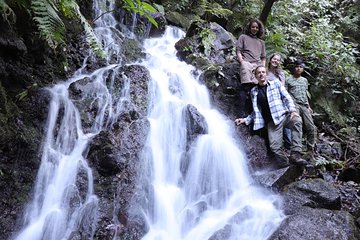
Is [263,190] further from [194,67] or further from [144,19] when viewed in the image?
[144,19]

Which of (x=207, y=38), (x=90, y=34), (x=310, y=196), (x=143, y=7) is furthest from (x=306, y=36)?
(x=90, y=34)

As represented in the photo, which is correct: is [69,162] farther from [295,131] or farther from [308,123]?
[308,123]

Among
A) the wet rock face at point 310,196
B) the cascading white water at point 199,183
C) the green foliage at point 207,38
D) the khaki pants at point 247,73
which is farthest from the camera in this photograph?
the green foliage at point 207,38

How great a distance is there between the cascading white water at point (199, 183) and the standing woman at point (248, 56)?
0.64m

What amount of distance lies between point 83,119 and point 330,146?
5003mm

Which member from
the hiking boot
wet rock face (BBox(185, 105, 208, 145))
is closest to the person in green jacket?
the hiking boot

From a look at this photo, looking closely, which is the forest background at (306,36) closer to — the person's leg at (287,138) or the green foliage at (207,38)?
the green foliage at (207,38)

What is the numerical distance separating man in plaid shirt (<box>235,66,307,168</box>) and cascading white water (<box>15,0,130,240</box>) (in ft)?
7.32

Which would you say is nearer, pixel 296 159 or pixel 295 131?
pixel 296 159

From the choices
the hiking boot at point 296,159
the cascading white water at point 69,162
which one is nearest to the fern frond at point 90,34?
the cascading white water at point 69,162

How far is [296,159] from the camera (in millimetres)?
5082

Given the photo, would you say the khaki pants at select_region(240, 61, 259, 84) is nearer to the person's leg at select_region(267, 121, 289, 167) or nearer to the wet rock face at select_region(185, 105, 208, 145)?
the person's leg at select_region(267, 121, 289, 167)

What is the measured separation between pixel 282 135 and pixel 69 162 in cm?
341

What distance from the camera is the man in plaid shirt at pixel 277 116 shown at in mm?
5180
